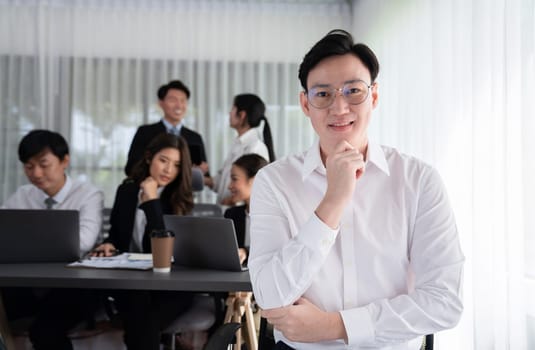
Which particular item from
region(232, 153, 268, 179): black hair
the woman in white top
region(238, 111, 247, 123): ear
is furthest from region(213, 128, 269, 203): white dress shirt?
region(232, 153, 268, 179): black hair

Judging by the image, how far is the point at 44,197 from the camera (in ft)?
10.4

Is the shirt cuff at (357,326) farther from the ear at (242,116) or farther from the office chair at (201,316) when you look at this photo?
the ear at (242,116)

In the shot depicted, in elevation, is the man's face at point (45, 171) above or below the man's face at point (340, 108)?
below

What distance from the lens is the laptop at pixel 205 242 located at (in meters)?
2.23

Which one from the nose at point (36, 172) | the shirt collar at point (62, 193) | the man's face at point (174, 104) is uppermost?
the man's face at point (174, 104)

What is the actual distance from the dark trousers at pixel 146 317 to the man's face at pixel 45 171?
0.82 m

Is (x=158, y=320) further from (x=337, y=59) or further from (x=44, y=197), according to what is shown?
(x=337, y=59)

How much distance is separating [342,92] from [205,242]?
1.13 metres

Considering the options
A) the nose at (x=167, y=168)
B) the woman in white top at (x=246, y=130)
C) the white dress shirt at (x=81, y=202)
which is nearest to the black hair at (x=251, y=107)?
the woman in white top at (x=246, y=130)

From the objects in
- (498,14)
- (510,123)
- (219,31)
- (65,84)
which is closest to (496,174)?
(510,123)

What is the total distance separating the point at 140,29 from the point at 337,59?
522cm

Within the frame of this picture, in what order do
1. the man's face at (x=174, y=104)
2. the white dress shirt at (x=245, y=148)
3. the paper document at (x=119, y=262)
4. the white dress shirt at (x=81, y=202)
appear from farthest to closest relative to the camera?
the man's face at (x=174, y=104), the white dress shirt at (x=245, y=148), the white dress shirt at (x=81, y=202), the paper document at (x=119, y=262)

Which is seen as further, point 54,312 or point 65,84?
point 65,84

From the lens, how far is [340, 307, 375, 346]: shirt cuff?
1.28 m
